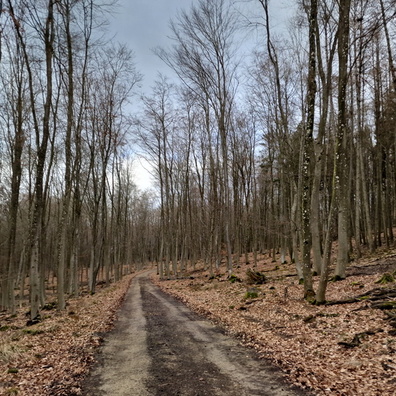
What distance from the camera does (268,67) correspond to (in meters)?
18.5

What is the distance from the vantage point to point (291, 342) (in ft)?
22.1

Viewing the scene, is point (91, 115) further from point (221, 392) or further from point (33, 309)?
point (221, 392)

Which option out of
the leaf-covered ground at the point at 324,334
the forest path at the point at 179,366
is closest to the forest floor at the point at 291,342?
the leaf-covered ground at the point at 324,334

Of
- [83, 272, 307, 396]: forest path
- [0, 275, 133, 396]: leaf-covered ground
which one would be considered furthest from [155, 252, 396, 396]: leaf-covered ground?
[0, 275, 133, 396]: leaf-covered ground

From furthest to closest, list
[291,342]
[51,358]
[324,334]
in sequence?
1. [324,334]
2. [291,342]
3. [51,358]

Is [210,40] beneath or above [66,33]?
above

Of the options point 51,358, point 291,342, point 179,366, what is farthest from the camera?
point 291,342

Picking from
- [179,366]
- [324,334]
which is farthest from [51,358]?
[324,334]

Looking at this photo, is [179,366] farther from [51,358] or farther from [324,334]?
[324,334]

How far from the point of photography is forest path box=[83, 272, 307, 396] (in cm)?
469

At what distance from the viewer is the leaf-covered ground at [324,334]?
472cm

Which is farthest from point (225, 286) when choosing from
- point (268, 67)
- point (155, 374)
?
point (268, 67)

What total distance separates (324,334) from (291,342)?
0.83m

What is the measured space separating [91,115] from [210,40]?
9090mm
